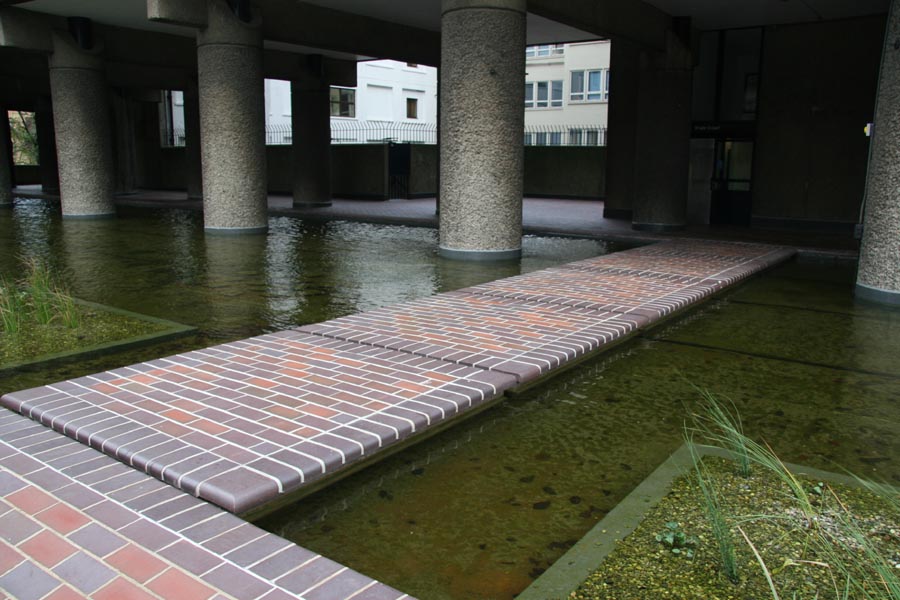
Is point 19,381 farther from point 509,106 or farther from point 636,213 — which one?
point 636,213

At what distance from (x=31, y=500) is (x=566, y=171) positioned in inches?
1084

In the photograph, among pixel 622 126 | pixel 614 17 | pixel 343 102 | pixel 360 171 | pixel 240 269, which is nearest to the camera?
pixel 240 269

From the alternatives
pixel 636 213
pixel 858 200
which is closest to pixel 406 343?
pixel 636 213

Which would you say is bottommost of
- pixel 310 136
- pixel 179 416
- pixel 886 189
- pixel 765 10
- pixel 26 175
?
pixel 179 416

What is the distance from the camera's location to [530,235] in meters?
14.2

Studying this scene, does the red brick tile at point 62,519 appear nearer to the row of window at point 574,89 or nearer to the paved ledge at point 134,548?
the paved ledge at point 134,548

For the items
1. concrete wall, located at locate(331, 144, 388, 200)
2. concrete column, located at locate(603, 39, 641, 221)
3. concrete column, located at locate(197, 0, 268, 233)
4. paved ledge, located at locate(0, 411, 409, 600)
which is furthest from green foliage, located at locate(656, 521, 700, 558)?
concrete wall, located at locate(331, 144, 388, 200)

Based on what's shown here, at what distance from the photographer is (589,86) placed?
49.8 m

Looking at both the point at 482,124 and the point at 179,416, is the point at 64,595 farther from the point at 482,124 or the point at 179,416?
the point at 482,124

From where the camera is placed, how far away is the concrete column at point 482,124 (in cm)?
977

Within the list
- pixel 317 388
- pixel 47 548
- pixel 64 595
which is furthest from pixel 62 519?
pixel 317 388

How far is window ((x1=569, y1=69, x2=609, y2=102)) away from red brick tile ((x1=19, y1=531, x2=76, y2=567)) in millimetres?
49401

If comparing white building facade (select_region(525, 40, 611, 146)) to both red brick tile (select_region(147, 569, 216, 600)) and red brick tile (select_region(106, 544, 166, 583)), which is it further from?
red brick tile (select_region(147, 569, 216, 600))

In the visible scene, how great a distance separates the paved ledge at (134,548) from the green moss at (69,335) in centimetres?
230
